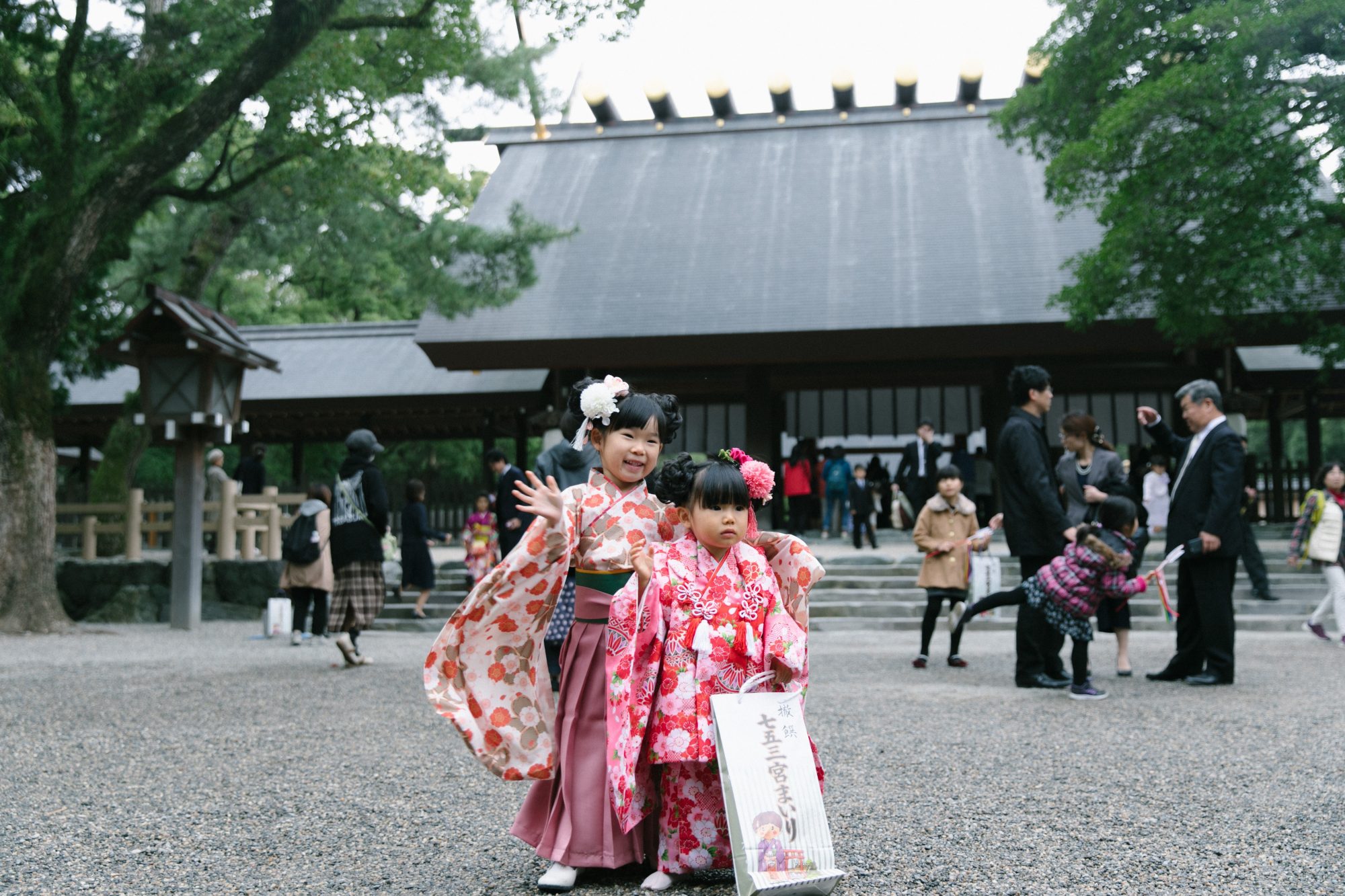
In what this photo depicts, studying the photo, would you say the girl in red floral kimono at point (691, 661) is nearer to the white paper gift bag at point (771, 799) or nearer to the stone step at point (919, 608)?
the white paper gift bag at point (771, 799)

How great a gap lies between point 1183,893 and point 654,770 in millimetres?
1311

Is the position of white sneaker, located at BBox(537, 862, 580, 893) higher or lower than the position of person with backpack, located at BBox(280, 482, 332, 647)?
lower

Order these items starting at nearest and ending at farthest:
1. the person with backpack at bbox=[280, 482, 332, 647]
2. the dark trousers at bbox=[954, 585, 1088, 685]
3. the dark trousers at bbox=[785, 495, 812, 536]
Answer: the dark trousers at bbox=[954, 585, 1088, 685] < the person with backpack at bbox=[280, 482, 332, 647] < the dark trousers at bbox=[785, 495, 812, 536]

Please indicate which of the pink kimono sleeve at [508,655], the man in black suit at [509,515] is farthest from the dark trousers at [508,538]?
the pink kimono sleeve at [508,655]

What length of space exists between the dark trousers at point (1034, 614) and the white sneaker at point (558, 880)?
12.8 feet

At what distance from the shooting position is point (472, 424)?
67.8 feet

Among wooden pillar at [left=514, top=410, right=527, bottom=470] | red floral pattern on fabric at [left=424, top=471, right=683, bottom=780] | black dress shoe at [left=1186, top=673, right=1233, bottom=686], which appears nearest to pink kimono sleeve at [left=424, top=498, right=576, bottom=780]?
red floral pattern on fabric at [left=424, top=471, right=683, bottom=780]

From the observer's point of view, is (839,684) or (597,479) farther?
(839,684)

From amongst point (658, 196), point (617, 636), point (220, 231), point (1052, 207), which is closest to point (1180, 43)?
point (1052, 207)

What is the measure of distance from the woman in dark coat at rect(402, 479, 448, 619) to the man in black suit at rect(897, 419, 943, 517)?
242 inches

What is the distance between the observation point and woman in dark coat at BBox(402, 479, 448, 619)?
10414 mm

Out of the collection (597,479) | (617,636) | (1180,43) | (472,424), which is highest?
(1180,43)

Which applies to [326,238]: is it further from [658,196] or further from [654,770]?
[654,770]

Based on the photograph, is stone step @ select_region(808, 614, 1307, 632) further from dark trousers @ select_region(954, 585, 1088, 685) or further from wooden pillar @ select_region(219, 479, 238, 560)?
wooden pillar @ select_region(219, 479, 238, 560)
